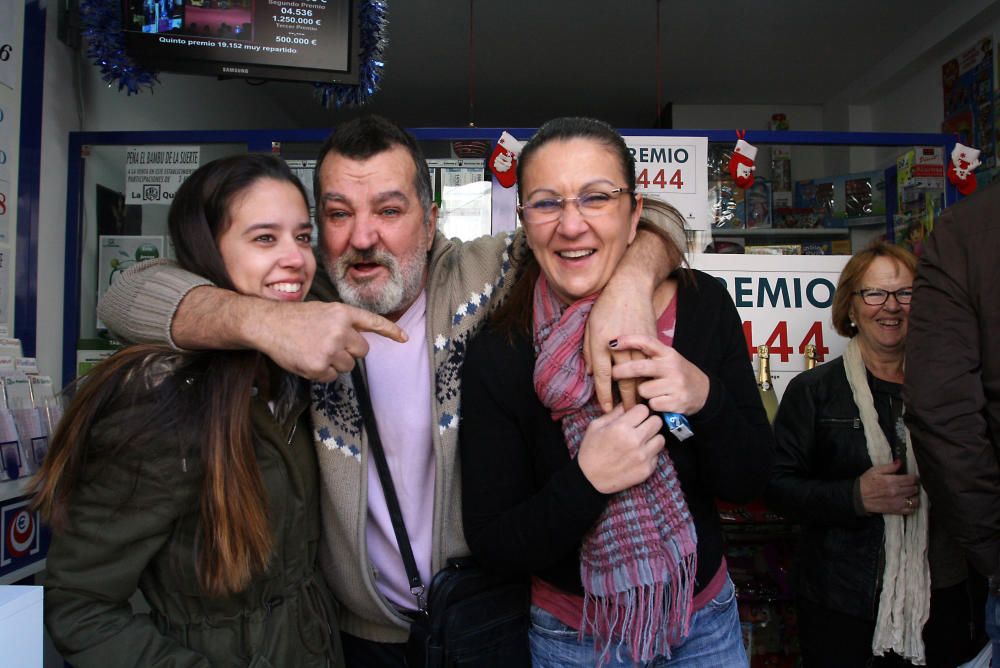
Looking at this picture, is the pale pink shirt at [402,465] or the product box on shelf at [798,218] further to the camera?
the product box on shelf at [798,218]

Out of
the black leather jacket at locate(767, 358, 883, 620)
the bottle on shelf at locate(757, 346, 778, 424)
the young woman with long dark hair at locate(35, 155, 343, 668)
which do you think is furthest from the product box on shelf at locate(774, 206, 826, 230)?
the young woman with long dark hair at locate(35, 155, 343, 668)

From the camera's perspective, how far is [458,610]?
1275 millimetres

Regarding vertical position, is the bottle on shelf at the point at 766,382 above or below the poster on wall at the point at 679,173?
below

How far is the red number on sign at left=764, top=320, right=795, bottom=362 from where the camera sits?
3098 millimetres

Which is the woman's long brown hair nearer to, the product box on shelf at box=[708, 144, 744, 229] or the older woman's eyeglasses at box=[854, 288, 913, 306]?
the older woman's eyeglasses at box=[854, 288, 913, 306]

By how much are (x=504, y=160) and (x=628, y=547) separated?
2452 mm

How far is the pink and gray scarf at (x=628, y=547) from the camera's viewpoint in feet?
3.79

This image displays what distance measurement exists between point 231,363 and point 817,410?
1.76 metres

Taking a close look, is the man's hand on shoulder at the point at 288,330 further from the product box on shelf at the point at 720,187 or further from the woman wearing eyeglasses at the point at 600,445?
the product box on shelf at the point at 720,187

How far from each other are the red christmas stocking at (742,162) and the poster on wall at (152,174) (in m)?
2.63

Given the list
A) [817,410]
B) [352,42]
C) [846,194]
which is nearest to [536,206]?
[817,410]

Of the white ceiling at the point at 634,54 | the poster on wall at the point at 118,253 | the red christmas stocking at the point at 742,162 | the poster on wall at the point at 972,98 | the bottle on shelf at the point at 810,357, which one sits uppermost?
the white ceiling at the point at 634,54

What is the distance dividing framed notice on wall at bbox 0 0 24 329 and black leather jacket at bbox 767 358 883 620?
293 cm

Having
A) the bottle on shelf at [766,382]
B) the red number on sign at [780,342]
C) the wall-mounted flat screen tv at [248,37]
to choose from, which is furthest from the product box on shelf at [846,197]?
the wall-mounted flat screen tv at [248,37]
